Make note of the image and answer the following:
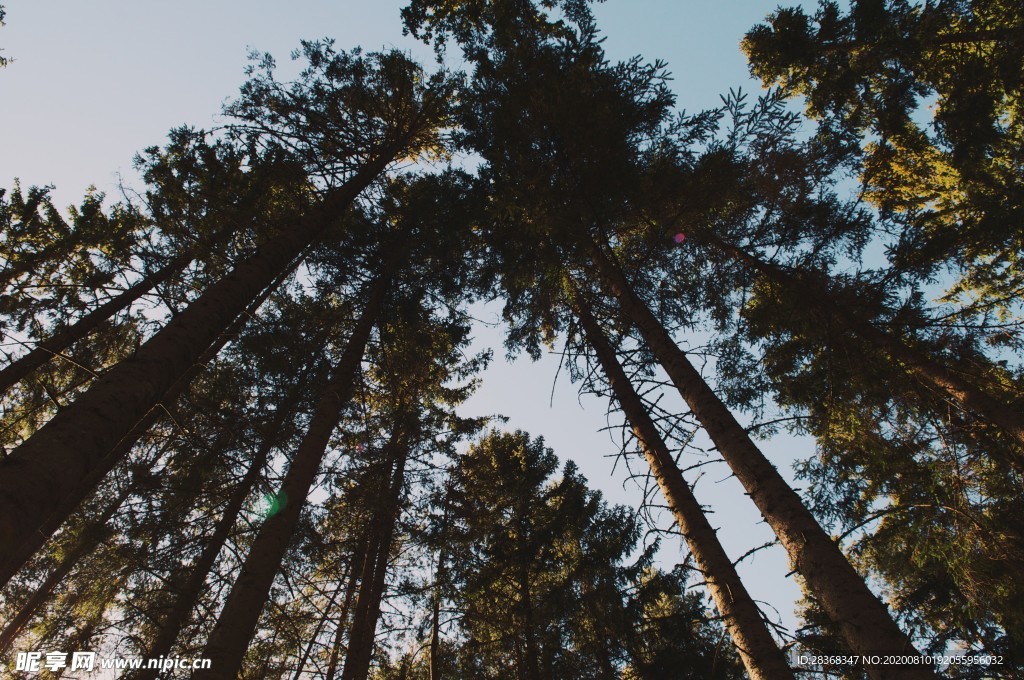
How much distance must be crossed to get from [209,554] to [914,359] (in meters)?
11.5

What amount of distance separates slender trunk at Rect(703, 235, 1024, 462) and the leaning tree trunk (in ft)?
10.4

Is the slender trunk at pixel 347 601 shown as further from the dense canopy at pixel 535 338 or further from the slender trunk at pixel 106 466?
the slender trunk at pixel 106 466

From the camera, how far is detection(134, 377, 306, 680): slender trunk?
6.49m

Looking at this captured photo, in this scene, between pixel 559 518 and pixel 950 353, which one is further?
pixel 559 518

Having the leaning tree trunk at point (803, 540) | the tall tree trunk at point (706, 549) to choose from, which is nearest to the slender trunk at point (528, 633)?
the tall tree trunk at point (706, 549)

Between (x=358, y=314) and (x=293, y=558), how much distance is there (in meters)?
4.80

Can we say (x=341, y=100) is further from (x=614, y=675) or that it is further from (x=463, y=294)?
(x=614, y=675)

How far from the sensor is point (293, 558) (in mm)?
7832

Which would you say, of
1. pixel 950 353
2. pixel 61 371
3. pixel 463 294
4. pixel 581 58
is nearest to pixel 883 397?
pixel 950 353

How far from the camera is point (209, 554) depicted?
744cm

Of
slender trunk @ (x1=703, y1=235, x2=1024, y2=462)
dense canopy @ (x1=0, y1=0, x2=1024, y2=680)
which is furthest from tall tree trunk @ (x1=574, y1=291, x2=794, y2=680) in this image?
slender trunk @ (x1=703, y1=235, x2=1024, y2=462)

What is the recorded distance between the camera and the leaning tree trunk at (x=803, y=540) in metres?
2.94

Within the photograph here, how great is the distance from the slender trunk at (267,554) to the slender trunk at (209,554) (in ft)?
2.35

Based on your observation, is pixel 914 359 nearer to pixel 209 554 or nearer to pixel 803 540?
pixel 803 540
